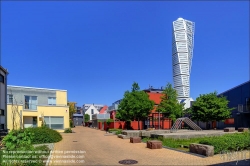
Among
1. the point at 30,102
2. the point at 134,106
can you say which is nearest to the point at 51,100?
the point at 30,102

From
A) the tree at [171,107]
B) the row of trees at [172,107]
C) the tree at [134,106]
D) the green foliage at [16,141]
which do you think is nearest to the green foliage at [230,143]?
the green foliage at [16,141]

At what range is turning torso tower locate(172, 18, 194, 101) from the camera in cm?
11831

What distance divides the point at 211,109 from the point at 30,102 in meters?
25.9

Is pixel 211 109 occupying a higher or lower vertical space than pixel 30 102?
lower

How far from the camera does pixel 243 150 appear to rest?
36.8 ft

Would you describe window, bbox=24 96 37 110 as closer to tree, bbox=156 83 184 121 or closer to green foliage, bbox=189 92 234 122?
tree, bbox=156 83 184 121

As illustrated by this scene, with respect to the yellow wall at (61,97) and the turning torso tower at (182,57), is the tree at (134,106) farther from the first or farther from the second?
the turning torso tower at (182,57)

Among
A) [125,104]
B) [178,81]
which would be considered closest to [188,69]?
[178,81]

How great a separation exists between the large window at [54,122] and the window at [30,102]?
2376 millimetres

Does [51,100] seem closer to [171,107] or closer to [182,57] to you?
[171,107]

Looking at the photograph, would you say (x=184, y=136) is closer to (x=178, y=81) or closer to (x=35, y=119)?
(x=35, y=119)

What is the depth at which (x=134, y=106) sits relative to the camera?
3300 cm

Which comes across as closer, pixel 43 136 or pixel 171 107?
pixel 43 136

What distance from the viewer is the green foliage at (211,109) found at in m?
31.7
